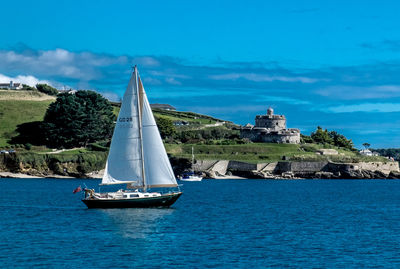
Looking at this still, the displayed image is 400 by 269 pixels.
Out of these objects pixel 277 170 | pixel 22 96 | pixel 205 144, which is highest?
pixel 22 96

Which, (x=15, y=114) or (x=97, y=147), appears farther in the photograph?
(x=15, y=114)

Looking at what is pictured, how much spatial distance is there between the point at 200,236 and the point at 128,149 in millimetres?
14689

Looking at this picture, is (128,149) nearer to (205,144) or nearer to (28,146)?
(28,146)

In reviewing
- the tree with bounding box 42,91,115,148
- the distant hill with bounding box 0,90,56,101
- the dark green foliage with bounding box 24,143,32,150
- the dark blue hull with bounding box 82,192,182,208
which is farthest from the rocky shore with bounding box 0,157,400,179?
the dark blue hull with bounding box 82,192,182,208

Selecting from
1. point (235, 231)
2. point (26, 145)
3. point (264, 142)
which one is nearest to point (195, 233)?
point (235, 231)

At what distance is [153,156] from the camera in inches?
2085

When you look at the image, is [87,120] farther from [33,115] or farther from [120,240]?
[120,240]

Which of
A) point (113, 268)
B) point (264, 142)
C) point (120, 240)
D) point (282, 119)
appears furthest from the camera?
point (282, 119)

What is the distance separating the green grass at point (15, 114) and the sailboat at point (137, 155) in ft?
286

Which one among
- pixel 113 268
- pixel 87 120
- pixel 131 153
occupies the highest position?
pixel 87 120

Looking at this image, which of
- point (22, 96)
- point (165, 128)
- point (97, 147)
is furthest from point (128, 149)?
point (22, 96)

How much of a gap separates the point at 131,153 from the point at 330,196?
33714 millimetres

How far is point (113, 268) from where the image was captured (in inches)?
1180

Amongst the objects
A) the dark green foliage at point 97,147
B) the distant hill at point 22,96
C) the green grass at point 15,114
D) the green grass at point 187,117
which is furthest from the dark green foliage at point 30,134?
the green grass at point 187,117
